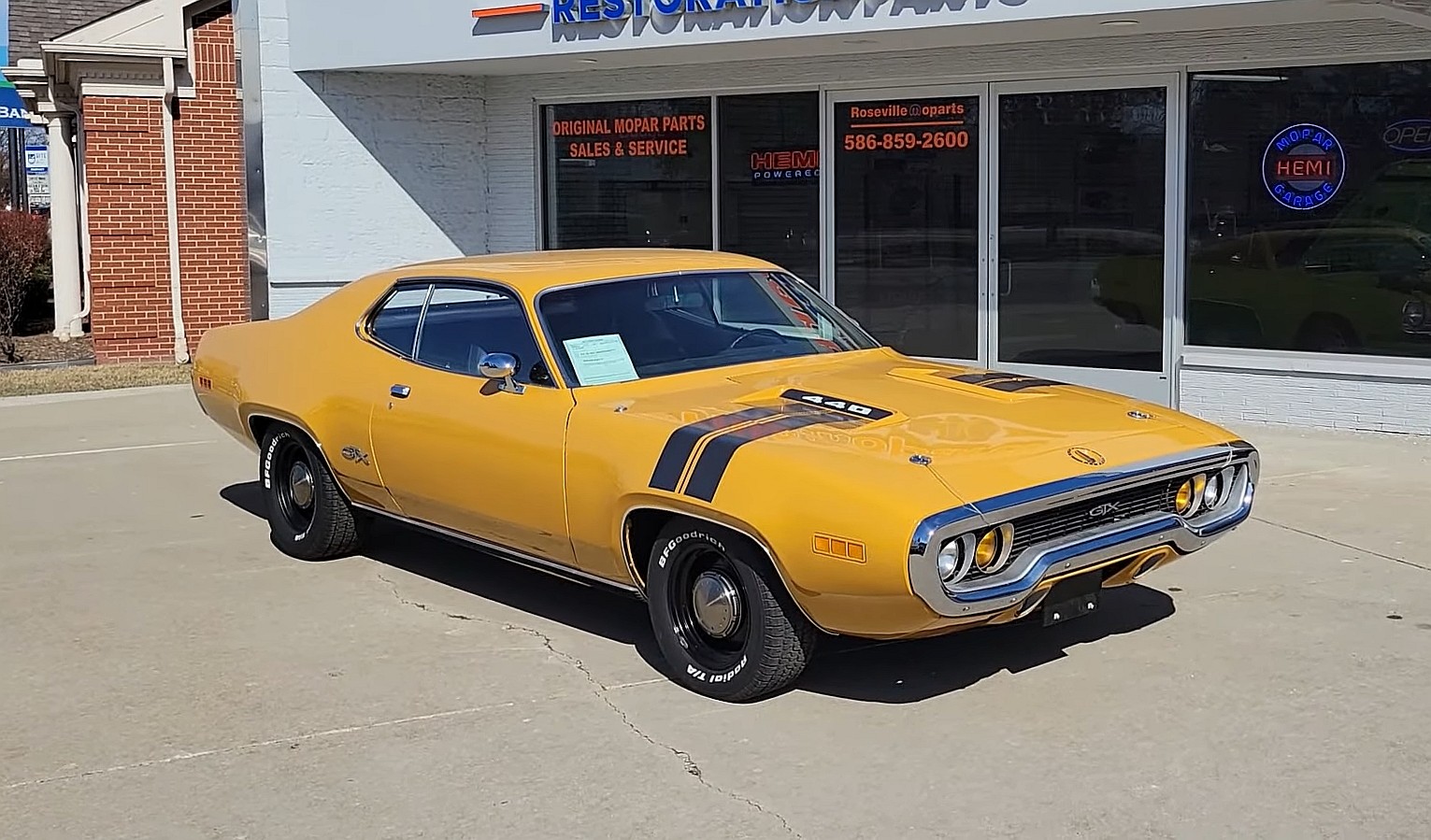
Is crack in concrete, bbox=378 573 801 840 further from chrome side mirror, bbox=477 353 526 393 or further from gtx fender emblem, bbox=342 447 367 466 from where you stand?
chrome side mirror, bbox=477 353 526 393

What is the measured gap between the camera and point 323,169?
1442cm

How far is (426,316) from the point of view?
23.3 feet

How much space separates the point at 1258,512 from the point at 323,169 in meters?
9.13

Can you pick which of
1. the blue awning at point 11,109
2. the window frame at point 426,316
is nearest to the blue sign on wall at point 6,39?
the blue awning at point 11,109

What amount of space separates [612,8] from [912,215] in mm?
2885

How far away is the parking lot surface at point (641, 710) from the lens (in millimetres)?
4574

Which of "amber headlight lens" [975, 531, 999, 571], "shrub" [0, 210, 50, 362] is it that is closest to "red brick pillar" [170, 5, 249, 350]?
"shrub" [0, 210, 50, 362]

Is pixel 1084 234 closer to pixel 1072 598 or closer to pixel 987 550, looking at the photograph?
pixel 1072 598

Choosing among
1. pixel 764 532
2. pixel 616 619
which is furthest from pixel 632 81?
pixel 764 532

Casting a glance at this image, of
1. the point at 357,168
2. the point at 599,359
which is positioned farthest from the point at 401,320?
the point at 357,168

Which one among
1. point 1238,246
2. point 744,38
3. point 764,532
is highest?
point 744,38

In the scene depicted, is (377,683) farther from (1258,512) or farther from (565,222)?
(565,222)

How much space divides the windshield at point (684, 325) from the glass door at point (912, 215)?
222 inches

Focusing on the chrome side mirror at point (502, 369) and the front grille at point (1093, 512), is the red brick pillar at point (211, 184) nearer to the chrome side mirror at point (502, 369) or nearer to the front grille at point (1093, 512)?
the chrome side mirror at point (502, 369)
